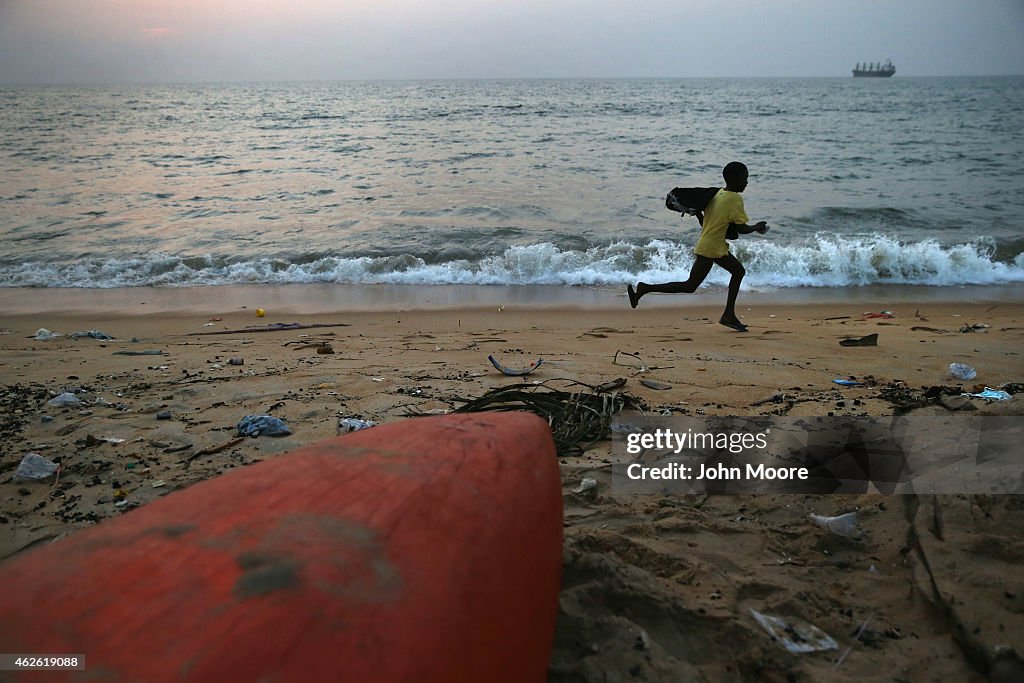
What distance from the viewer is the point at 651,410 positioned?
3689 millimetres

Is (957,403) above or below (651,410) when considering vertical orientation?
above

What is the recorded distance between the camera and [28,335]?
655 centimetres

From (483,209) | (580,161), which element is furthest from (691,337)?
(580,161)

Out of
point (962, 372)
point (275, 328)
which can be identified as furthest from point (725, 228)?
point (275, 328)

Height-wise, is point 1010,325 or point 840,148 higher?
point 840,148

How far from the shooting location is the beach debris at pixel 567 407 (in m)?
3.24

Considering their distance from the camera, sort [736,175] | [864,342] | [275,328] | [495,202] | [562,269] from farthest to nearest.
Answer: [495,202] < [562,269] < [275,328] < [736,175] < [864,342]

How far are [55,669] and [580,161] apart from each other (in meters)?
18.3

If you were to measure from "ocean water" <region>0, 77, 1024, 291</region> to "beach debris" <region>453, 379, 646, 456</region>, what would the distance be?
19.2 feet

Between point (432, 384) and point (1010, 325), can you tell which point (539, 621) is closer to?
point (432, 384)

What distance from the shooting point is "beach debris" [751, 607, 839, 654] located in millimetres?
1805

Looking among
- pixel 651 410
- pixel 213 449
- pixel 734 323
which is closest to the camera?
pixel 213 449

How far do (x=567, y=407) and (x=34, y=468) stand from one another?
7.83 feet

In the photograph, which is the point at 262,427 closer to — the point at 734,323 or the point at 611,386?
the point at 611,386
